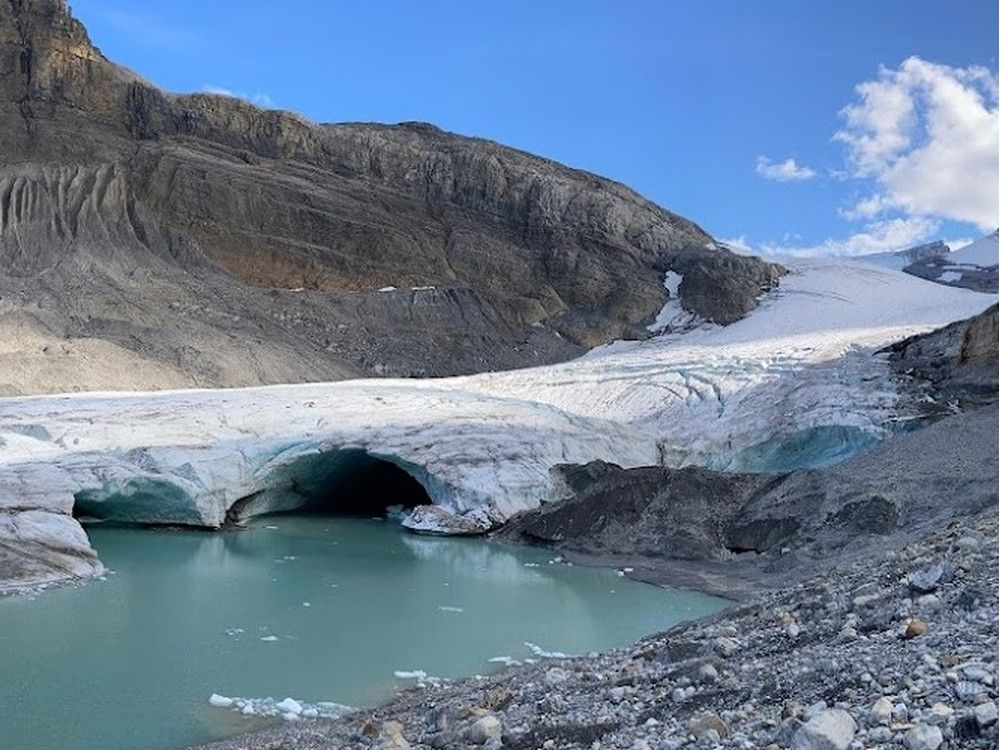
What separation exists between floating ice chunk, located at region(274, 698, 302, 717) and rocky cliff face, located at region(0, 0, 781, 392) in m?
21.5

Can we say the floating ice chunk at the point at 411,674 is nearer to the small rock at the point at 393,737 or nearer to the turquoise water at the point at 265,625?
the turquoise water at the point at 265,625

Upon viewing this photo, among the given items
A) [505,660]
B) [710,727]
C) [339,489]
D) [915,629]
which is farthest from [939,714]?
[339,489]

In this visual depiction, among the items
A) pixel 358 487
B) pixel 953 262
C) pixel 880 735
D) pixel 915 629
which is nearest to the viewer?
pixel 880 735

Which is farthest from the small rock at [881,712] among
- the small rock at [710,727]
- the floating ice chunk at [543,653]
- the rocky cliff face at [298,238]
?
the rocky cliff face at [298,238]

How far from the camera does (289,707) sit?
22.9 ft

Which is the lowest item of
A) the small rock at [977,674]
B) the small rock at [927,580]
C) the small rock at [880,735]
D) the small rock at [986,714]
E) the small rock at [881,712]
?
the small rock at [880,735]

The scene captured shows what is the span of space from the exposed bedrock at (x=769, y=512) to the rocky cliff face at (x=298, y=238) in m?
15.4

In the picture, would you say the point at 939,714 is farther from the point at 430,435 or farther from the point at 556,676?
the point at 430,435

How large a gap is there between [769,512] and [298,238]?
27.0m

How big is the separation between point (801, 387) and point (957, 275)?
1282 inches

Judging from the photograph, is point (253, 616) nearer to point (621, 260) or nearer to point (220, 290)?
point (220, 290)

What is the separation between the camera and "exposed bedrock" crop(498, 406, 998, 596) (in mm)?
12328

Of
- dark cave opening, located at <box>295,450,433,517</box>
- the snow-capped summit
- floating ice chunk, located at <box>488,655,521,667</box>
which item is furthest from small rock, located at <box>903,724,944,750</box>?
the snow-capped summit

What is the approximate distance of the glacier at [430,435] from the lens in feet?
49.3
